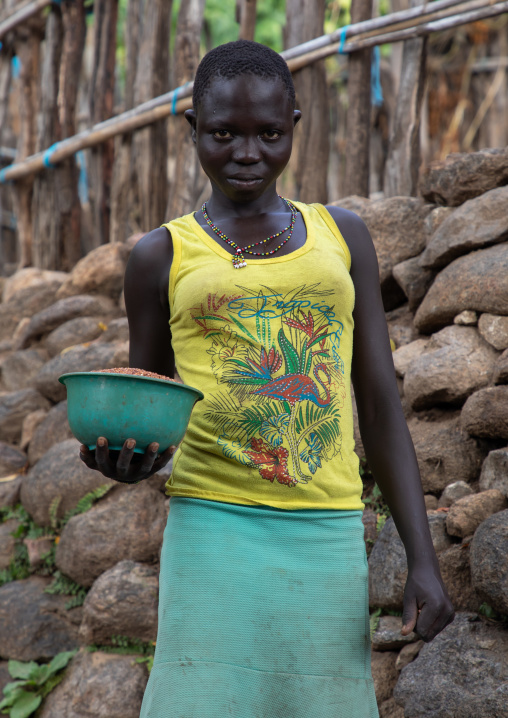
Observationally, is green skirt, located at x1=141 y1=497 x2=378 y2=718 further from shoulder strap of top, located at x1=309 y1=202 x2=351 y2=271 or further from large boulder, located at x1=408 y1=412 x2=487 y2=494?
large boulder, located at x1=408 y1=412 x2=487 y2=494

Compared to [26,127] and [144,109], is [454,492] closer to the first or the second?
[144,109]

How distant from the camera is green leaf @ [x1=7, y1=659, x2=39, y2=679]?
3.82 metres

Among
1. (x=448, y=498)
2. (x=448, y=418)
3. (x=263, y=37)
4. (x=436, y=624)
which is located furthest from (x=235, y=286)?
(x=263, y=37)

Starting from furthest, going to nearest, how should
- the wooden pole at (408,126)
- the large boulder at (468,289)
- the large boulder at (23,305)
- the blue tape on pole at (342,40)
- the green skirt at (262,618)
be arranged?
the large boulder at (23,305), the blue tape on pole at (342,40), the wooden pole at (408,126), the large boulder at (468,289), the green skirt at (262,618)

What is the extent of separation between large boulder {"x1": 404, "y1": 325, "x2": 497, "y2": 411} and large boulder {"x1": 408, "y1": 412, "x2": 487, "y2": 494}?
0.13 m

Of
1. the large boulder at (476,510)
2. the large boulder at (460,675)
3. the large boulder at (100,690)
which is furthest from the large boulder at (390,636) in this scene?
the large boulder at (100,690)

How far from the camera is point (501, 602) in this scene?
2371 millimetres

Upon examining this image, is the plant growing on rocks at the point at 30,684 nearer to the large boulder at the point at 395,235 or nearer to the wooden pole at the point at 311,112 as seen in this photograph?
the large boulder at the point at 395,235

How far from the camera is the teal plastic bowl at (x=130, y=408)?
1640 millimetres

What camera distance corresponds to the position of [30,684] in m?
3.77

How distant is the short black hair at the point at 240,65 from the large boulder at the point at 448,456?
164 cm

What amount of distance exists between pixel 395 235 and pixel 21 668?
2.83 metres

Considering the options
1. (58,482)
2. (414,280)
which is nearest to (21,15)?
(58,482)

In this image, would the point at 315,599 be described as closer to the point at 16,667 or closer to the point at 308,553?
the point at 308,553
